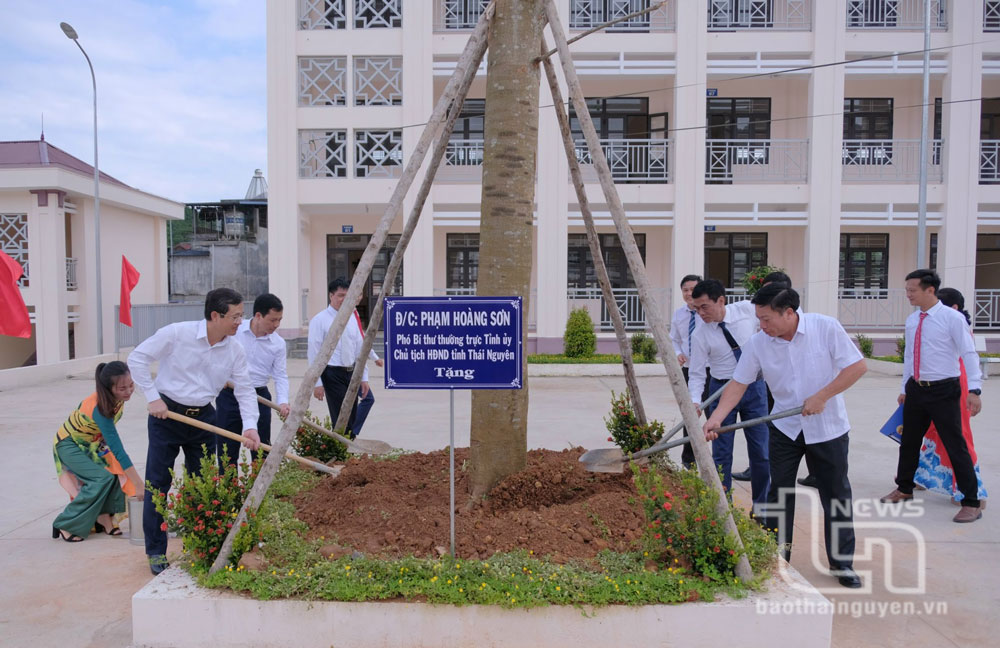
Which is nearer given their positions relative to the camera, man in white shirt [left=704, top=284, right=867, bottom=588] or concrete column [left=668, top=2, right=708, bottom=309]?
man in white shirt [left=704, top=284, right=867, bottom=588]

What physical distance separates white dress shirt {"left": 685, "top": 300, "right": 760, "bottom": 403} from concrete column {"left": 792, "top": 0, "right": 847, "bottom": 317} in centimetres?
1170

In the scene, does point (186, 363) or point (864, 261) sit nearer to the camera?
point (186, 363)

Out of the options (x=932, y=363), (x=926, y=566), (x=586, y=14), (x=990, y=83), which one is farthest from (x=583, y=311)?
(x=990, y=83)

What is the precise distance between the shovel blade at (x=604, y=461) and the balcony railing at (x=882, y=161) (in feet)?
47.5

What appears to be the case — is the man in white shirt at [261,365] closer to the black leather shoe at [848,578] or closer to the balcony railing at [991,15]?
the black leather shoe at [848,578]

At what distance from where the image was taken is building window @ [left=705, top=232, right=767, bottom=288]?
1817 cm

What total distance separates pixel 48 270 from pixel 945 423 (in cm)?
1874

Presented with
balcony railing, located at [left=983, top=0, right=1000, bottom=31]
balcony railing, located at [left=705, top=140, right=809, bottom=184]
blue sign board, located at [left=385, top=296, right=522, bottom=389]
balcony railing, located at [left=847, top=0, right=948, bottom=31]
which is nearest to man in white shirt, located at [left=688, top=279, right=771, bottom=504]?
blue sign board, located at [left=385, top=296, right=522, bottom=389]

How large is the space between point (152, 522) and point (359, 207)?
523 inches

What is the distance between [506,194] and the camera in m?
4.40

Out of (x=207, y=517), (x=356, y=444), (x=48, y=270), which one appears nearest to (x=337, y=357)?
(x=356, y=444)

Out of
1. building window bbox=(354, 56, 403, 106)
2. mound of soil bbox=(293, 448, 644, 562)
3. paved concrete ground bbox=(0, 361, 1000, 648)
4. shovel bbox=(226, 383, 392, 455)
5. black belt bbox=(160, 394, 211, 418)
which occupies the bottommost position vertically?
paved concrete ground bbox=(0, 361, 1000, 648)

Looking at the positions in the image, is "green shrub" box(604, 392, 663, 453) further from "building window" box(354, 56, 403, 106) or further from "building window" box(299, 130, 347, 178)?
"building window" box(354, 56, 403, 106)
